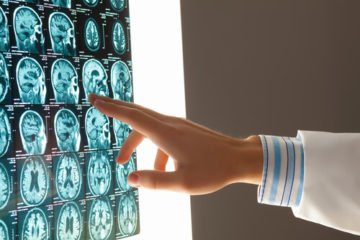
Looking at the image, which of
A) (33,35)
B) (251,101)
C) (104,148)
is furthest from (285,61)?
(33,35)

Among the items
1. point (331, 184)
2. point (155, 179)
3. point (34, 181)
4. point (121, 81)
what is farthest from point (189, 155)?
point (121, 81)

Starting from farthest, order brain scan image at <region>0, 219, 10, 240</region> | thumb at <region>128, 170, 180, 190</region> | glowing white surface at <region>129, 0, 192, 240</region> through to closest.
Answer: glowing white surface at <region>129, 0, 192, 240</region> < brain scan image at <region>0, 219, 10, 240</region> < thumb at <region>128, 170, 180, 190</region>

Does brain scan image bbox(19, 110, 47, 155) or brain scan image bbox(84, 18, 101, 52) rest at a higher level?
brain scan image bbox(84, 18, 101, 52)

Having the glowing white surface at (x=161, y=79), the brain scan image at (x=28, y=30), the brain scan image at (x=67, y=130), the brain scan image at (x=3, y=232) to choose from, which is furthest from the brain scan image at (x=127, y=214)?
the brain scan image at (x=28, y=30)

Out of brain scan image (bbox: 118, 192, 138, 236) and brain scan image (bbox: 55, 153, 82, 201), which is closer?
brain scan image (bbox: 55, 153, 82, 201)

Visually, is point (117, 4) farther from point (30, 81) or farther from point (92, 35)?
point (30, 81)

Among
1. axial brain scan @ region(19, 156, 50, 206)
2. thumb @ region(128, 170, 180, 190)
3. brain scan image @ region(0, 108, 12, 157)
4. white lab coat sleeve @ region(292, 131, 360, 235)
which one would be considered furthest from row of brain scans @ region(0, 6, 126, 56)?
white lab coat sleeve @ region(292, 131, 360, 235)

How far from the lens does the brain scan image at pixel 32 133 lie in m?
0.99

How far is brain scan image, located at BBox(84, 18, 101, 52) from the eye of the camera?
1140 millimetres

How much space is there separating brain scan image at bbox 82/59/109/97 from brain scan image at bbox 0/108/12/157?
0.71ft

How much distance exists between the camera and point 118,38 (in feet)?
4.01

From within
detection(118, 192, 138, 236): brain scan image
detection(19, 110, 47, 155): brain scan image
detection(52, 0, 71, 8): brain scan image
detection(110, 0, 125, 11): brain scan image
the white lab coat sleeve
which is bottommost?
detection(118, 192, 138, 236): brain scan image

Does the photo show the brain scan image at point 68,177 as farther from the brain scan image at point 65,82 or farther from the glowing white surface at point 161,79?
the glowing white surface at point 161,79

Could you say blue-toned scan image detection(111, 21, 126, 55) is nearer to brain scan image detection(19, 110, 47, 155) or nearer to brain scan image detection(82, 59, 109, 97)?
brain scan image detection(82, 59, 109, 97)
